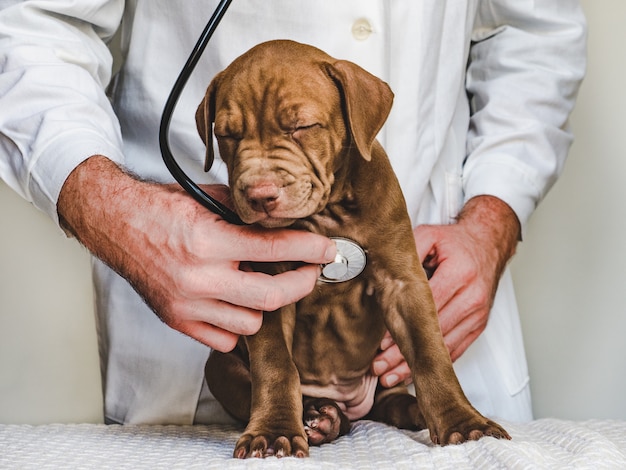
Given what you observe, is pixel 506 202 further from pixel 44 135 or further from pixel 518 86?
pixel 44 135

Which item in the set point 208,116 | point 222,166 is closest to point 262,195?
point 208,116

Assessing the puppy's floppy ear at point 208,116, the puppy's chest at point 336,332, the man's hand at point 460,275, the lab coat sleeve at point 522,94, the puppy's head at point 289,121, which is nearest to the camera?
the puppy's head at point 289,121

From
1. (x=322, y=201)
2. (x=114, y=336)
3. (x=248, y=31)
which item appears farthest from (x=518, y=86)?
(x=114, y=336)

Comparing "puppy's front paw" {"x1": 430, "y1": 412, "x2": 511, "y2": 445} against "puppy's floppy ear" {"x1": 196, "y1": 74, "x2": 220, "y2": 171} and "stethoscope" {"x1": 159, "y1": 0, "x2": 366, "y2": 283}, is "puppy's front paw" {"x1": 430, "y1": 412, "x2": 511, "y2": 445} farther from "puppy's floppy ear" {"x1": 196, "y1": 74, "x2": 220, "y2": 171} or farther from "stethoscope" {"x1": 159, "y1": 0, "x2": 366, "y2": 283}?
"puppy's floppy ear" {"x1": 196, "y1": 74, "x2": 220, "y2": 171}

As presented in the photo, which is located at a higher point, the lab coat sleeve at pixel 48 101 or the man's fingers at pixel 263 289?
the lab coat sleeve at pixel 48 101

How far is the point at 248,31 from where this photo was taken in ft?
5.16

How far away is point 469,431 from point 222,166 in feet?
2.19

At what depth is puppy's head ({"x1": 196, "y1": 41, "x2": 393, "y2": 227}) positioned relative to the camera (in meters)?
1.17

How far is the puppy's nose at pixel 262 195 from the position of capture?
114 centimetres

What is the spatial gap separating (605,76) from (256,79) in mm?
1264

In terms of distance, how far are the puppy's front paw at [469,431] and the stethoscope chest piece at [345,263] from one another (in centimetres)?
27

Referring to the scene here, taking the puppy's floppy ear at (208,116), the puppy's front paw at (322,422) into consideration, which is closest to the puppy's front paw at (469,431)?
the puppy's front paw at (322,422)

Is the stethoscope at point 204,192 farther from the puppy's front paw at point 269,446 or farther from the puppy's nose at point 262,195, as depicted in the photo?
the puppy's front paw at point 269,446

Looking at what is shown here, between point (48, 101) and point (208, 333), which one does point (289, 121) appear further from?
point (48, 101)
